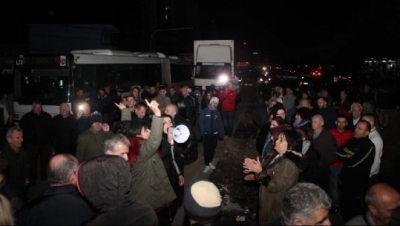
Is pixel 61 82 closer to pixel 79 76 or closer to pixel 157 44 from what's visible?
pixel 79 76

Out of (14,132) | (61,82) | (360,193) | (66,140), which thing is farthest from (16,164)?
(61,82)

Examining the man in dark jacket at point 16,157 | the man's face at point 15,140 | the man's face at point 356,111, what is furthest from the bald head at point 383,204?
the man's face at point 15,140

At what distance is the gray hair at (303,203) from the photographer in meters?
3.03

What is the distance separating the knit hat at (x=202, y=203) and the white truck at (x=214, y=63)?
71.0 ft

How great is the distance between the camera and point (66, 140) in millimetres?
8586

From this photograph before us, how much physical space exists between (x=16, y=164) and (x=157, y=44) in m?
51.7

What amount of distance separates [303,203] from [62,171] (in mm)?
2127

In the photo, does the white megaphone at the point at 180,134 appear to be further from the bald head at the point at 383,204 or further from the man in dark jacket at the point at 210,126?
the man in dark jacket at the point at 210,126

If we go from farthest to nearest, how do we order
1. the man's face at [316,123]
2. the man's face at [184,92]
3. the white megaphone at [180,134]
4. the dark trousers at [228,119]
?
the dark trousers at [228,119] → the man's face at [184,92] → the man's face at [316,123] → the white megaphone at [180,134]

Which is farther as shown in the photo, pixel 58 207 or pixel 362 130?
pixel 362 130

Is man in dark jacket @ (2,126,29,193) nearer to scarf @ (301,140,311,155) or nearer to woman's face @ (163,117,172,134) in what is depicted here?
woman's face @ (163,117,172,134)

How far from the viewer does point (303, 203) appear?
9.98ft

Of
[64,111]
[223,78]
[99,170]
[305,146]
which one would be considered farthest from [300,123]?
[223,78]

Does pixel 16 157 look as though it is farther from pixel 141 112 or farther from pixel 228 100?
pixel 228 100
